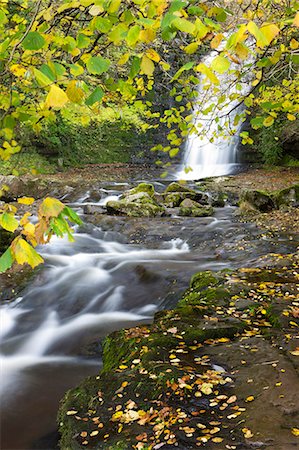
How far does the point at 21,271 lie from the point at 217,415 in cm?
544

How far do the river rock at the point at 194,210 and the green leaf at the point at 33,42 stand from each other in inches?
396

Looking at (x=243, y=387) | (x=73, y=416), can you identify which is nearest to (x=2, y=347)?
(x=73, y=416)

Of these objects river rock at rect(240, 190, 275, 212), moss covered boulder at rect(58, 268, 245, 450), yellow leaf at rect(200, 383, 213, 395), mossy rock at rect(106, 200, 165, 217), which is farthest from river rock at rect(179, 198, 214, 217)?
yellow leaf at rect(200, 383, 213, 395)

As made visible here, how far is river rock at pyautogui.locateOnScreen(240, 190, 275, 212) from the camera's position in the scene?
37.4 ft

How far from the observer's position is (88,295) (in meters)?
7.14

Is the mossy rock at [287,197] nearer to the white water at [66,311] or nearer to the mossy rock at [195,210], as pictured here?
the mossy rock at [195,210]

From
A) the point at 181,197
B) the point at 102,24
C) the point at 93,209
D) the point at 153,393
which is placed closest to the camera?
the point at 102,24

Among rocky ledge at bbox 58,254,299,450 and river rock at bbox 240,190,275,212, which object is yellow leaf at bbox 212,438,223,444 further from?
river rock at bbox 240,190,275,212

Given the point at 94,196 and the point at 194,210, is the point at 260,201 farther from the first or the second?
the point at 94,196

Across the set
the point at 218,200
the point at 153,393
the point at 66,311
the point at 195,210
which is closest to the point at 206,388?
the point at 153,393

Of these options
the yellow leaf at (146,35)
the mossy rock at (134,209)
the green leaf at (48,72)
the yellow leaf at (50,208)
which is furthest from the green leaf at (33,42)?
the mossy rock at (134,209)

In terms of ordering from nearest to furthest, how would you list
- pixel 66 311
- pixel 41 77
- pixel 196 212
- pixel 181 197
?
pixel 41 77
pixel 66 311
pixel 196 212
pixel 181 197

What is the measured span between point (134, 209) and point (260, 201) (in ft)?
11.1

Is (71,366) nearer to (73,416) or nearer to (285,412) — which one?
(73,416)
